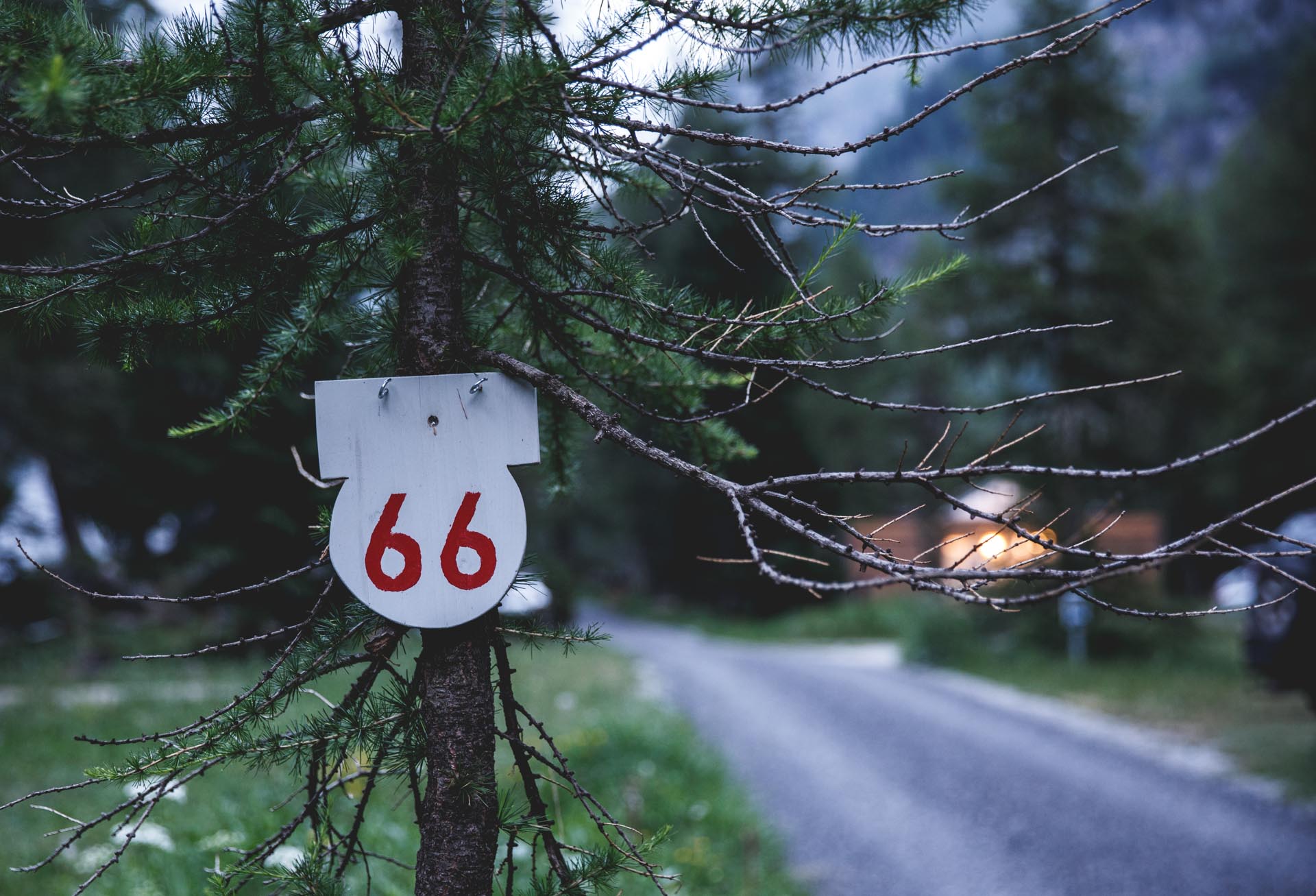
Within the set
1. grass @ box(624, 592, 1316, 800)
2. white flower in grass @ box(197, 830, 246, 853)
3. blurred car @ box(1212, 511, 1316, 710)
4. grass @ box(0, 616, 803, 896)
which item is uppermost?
blurred car @ box(1212, 511, 1316, 710)

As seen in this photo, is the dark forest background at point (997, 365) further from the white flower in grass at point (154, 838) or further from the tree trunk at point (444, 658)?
the white flower in grass at point (154, 838)

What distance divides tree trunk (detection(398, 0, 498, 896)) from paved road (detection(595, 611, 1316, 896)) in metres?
3.94

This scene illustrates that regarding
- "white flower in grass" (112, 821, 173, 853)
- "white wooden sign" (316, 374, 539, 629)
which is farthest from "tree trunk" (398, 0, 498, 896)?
"white flower in grass" (112, 821, 173, 853)

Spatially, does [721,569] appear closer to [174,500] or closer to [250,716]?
[174,500]

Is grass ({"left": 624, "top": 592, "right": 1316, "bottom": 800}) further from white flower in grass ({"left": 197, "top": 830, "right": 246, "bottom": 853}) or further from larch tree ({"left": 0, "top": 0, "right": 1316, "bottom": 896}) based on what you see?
white flower in grass ({"left": 197, "top": 830, "right": 246, "bottom": 853})

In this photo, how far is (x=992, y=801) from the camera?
6.65m

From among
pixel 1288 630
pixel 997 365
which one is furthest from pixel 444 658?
pixel 997 365

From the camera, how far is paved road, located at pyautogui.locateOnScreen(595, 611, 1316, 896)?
5.23m

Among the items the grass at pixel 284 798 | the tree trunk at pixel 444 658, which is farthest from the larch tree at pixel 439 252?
the grass at pixel 284 798

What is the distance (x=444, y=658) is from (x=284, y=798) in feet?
13.9

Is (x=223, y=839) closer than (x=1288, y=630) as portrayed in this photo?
Yes

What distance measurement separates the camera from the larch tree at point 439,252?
1540mm

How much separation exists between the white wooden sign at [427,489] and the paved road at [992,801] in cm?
423

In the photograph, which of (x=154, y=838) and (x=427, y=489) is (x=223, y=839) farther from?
(x=427, y=489)
